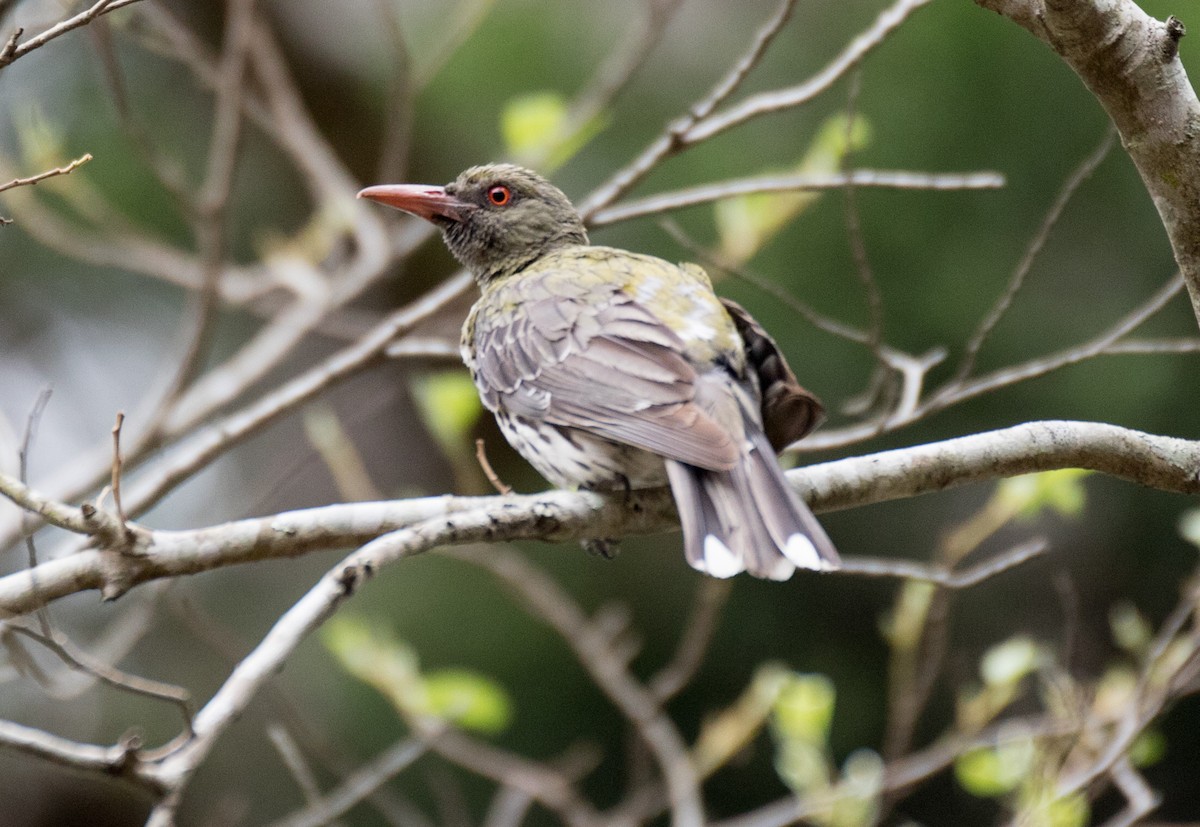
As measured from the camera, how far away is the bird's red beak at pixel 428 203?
15.1ft

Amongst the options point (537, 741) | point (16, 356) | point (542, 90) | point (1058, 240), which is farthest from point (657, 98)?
point (16, 356)

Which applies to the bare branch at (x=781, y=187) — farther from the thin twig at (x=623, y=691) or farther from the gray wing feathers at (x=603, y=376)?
the thin twig at (x=623, y=691)

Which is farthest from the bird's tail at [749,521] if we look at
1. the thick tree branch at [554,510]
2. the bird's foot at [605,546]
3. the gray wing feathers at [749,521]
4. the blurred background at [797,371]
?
the blurred background at [797,371]

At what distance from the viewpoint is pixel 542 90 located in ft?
21.7

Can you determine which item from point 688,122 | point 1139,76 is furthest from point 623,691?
point 1139,76

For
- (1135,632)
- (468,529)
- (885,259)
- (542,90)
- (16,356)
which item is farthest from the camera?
(16,356)

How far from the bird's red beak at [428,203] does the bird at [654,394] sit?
0.02m

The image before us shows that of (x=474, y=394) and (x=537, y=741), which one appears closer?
(x=474, y=394)

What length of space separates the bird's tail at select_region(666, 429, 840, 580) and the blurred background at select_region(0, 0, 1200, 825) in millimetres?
1859

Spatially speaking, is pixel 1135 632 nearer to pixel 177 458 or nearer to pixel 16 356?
pixel 177 458

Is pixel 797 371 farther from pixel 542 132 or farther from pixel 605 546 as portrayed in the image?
pixel 605 546

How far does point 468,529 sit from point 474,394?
201 centimetres

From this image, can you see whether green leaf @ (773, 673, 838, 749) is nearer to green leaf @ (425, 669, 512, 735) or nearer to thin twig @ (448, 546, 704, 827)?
thin twig @ (448, 546, 704, 827)

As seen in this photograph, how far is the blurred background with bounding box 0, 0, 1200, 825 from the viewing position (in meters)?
5.83
